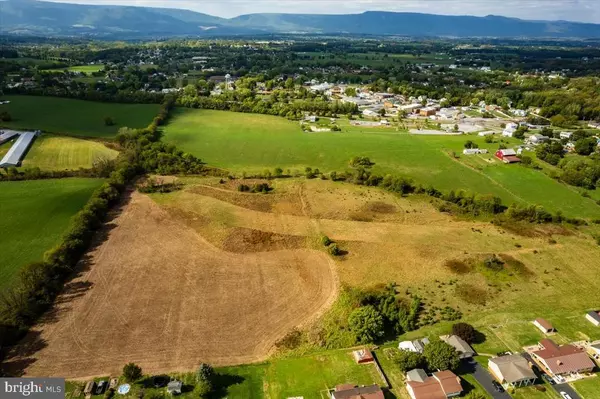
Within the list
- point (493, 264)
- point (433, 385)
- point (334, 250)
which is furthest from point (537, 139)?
point (433, 385)

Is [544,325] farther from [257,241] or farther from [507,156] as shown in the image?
[507,156]

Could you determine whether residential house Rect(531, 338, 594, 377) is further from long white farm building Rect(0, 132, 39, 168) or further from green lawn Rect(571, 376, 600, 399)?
long white farm building Rect(0, 132, 39, 168)

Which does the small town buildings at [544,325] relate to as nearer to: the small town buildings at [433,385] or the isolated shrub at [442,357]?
the isolated shrub at [442,357]

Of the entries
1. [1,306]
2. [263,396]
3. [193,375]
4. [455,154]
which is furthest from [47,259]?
[455,154]

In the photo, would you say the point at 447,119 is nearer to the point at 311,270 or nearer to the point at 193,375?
the point at 311,270

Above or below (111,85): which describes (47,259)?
below

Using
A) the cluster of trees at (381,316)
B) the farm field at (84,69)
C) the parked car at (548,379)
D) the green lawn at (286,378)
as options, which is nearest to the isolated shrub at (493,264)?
the cluster of trees at (381,316)
